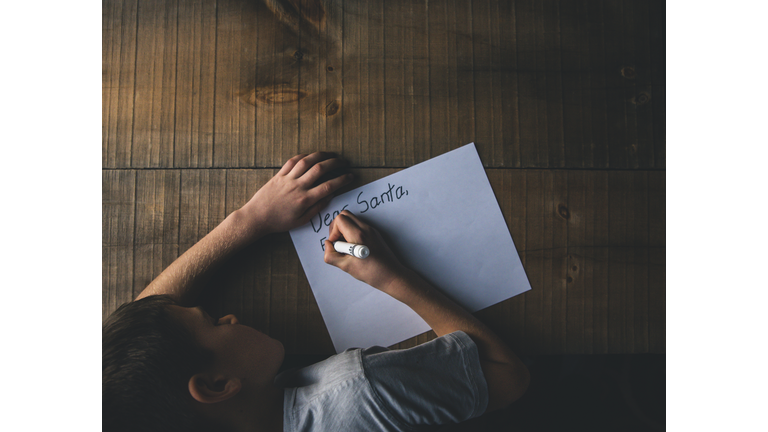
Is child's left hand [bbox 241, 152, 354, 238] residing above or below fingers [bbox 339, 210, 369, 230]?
above

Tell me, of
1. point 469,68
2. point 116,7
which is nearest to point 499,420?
point 469,68

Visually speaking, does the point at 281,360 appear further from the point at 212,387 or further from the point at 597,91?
the point at 597,91

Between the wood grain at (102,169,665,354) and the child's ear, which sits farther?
the wood grain at (102,169,665,354)

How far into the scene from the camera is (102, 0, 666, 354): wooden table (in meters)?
0.58

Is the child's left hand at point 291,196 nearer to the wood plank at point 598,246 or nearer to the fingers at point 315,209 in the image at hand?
the fingers at point 315,209

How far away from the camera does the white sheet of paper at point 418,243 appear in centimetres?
58

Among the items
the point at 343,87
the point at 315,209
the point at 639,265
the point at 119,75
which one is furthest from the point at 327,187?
the point at 639,265

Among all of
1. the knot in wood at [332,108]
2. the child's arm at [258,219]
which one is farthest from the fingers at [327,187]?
the knot in wood at [332,108]

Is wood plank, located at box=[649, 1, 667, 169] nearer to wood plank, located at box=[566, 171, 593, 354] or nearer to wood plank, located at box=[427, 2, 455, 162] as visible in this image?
wood plank, located at box=[566, 171, 593, 354]

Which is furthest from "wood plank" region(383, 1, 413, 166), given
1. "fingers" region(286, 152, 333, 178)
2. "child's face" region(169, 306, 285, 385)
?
"child's face" region(169, 306, 285, 385)

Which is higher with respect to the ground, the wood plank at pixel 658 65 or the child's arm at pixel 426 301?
Answer: the wood plank at pixel 658 65

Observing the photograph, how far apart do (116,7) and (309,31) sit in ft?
1.01

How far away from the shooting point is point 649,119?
1.96 feet

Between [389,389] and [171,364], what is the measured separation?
265 millimetres
